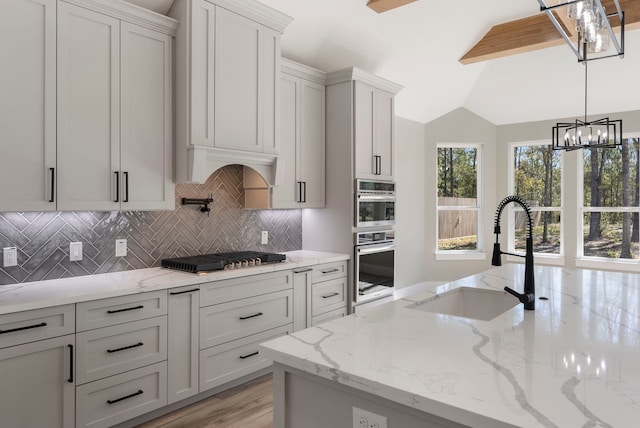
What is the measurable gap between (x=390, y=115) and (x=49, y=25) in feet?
10.0

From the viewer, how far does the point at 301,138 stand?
3.99 metres

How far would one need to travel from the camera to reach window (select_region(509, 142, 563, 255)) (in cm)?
599

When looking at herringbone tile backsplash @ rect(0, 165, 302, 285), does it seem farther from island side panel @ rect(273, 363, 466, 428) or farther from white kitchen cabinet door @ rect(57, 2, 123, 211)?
island side panel @ rect(273, 363, 466, 428)

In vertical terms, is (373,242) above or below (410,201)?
below

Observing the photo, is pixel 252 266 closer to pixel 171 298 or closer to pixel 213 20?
pixel 171 298

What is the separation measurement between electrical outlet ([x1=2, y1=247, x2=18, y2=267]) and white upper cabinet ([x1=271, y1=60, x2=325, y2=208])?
70.7 inches

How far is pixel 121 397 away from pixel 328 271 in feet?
6.19

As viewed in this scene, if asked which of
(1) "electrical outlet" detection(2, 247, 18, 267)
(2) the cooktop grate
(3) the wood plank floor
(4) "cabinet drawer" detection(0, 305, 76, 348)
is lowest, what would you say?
(3) the wood plank floor

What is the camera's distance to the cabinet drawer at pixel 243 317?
2.93m

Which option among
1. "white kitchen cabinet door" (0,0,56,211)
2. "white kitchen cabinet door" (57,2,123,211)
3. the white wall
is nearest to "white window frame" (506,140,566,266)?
the white wall

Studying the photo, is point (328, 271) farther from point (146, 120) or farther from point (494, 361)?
point (494, 361)

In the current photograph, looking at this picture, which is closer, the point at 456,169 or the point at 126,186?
the point at 126,186

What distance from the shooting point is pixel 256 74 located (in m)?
3.35

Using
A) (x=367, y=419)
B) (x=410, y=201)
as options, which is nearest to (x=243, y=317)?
(x=367, y=419)
